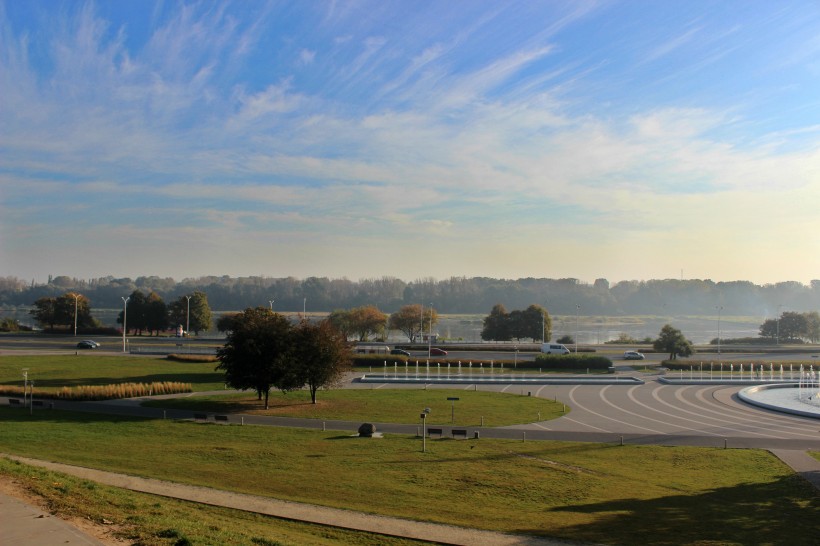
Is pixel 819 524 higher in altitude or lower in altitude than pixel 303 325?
lower

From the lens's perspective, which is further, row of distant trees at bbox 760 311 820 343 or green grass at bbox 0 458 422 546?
row of distant trees at bbox 760 311 820 343

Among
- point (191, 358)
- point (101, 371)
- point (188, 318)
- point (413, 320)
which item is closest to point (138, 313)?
point (188, 318)

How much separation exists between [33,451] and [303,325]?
65.6 feet

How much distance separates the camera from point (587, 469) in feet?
77.7

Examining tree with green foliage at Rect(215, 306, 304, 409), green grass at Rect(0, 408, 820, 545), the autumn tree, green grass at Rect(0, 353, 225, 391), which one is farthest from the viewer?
the autumn tree

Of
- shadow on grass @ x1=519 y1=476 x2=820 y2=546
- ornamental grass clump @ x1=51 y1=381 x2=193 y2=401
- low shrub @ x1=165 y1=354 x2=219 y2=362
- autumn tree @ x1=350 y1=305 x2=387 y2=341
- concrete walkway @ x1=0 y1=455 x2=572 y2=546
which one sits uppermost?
autumn tree @ x1=350 y1=305 x2=387 y2=341

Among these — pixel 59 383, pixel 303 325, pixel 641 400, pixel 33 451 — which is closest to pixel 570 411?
pixel 641 400

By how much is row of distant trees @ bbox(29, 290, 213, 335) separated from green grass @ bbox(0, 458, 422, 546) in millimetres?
83252

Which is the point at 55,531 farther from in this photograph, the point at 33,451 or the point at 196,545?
the point at 33,451

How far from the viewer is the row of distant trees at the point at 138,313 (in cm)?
9675

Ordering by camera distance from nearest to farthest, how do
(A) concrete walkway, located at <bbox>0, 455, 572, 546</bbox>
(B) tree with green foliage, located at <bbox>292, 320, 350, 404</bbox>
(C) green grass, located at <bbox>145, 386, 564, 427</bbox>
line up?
1. (A) concrete walkway, located at <bbox>0, 455, 572, 546</bbox>
2. (C) green grass, located at <bbox>145, 386, 564, 427</bbox>
3. (B) tree with green foliage, located at <bbox>292, 320, 350, 404</bbox>

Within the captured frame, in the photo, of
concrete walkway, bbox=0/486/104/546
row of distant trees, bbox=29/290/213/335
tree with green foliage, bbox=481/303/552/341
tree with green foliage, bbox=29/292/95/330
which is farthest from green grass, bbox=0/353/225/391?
tree with green foliage, bbox=481/303/552/341

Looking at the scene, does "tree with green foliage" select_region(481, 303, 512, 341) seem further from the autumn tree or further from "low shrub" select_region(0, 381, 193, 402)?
"low shrub" select_region(0, 381, 193, 402)

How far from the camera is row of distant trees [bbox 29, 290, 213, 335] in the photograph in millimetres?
96750
